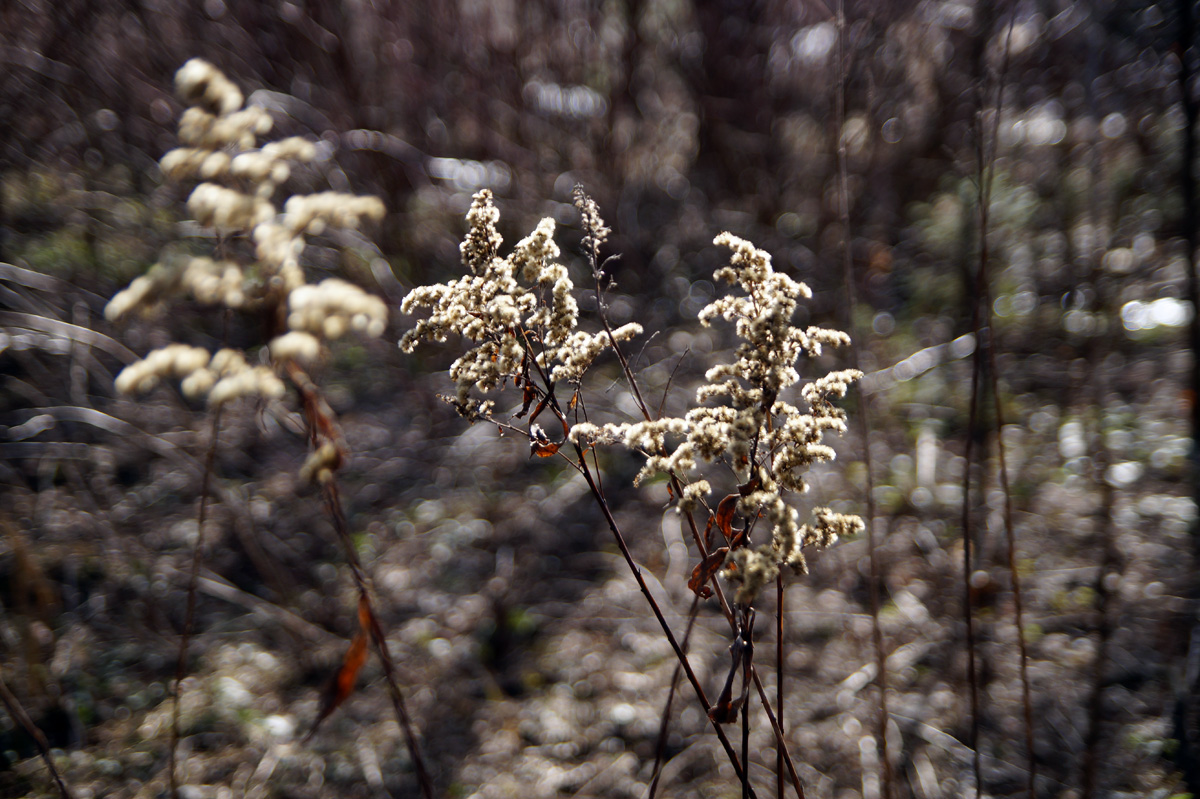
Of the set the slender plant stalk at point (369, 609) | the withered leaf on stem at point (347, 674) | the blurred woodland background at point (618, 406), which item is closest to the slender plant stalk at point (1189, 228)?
the blurred woodland background at point (618, 406)

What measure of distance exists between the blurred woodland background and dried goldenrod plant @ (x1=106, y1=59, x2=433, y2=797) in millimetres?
226

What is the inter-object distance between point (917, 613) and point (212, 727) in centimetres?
250

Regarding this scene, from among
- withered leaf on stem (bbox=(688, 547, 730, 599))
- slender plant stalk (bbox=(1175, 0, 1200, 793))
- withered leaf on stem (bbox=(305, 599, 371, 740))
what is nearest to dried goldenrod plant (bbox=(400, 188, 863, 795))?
withered leaf on stem (bbox=(688, 547, 730, 599))

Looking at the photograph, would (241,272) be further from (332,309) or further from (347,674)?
(347,674)

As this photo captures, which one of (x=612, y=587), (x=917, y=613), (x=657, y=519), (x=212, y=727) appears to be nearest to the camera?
(x=212, y=727)

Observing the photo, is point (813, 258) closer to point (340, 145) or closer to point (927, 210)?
point (927, 210)

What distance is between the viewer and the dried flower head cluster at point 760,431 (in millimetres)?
932

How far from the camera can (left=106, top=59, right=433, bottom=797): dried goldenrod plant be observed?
836 millimetres

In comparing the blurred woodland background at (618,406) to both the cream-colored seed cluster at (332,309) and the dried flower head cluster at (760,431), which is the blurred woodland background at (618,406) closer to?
the dried flower head cluster at (760,431)

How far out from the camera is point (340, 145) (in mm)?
3809

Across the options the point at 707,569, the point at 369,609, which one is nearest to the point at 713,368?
the point at 707,569

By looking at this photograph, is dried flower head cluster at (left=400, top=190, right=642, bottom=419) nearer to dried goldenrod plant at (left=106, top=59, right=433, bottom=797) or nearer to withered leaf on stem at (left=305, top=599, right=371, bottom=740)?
dried goldenrod plant at (left=106, top=59, right=433, bottom=797)

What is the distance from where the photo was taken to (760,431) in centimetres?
106

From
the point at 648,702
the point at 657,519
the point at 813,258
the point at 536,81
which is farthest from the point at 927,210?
the point at 648,702
